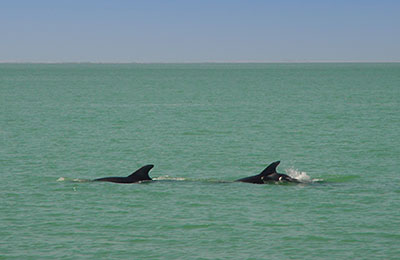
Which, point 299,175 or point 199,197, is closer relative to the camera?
point 199,197

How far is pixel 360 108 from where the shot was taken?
8756cm

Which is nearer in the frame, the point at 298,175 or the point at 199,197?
the point at 199,197

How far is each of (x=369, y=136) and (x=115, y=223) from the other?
3331 centimetres

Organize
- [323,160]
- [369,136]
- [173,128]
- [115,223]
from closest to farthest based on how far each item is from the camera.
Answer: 1. [115,223]
2. [323,160]
3. [369,136]
4. [173,128]

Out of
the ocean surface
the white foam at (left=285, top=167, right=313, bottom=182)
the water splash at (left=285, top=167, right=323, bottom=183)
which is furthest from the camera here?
the white foam at (left=285, top=167, right=313, bottom=182)

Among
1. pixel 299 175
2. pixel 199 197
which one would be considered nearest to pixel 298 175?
pixel 299 175

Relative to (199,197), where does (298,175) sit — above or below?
below

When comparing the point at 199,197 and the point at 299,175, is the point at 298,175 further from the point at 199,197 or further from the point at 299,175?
the point at 199,197

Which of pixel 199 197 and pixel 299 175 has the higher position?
pixel 199 197

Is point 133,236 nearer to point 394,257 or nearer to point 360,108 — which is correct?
point 394,257

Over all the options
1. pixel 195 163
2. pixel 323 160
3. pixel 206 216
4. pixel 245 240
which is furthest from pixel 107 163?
pixel 245 240

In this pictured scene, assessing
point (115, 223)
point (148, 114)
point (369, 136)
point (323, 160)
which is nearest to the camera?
point (115, 223)

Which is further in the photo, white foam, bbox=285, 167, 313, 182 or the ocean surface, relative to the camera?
white foam, bbox=285, 167, 313, 182

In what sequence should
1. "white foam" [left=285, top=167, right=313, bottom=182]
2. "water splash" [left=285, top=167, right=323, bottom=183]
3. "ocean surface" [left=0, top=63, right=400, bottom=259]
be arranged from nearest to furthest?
1. "ocean surface" [left=0, top=63, right=400, bottom=259]
2. "water splash" [left=285, top=167, right=323, bottom=183]
3. "white foam" [left=285, top=167, right=313, bottom=182]
